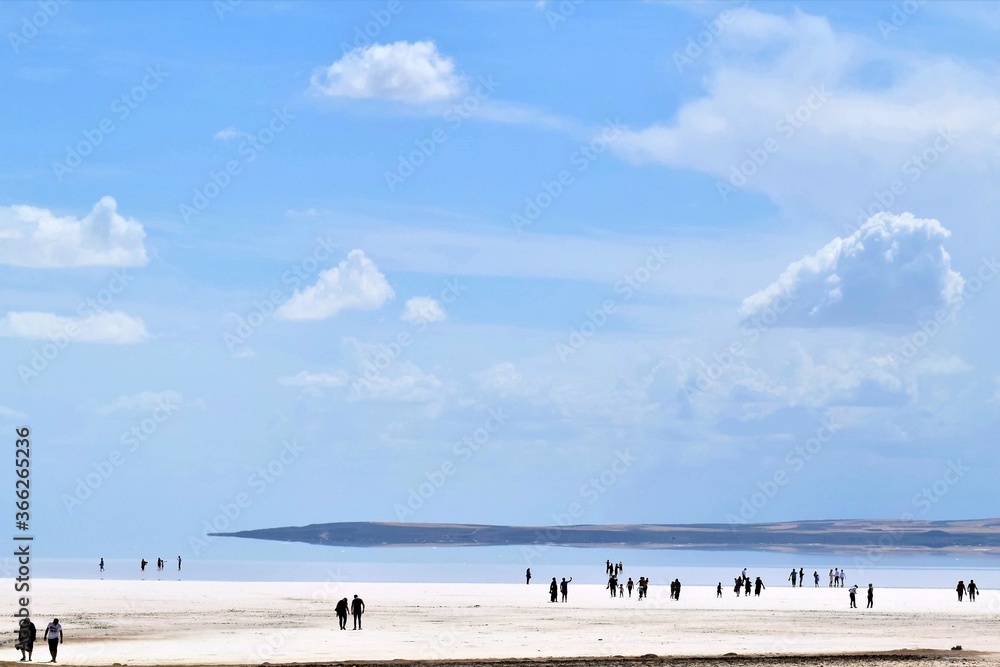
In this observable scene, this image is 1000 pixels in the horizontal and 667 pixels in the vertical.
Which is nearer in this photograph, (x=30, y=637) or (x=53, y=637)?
(x=30, y=637)

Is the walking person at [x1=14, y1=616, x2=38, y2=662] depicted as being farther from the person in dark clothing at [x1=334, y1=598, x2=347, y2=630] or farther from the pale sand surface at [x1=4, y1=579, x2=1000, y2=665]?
the person in dark clothing at [x1=334, y1=598, x2=347, y2=630]

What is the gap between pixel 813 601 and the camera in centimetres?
9688

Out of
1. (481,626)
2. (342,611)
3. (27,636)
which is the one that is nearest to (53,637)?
(27,636)

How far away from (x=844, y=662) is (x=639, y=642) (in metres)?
10.8

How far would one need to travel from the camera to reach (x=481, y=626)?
221 ft

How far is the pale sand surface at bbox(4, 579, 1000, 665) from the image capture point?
53.5m

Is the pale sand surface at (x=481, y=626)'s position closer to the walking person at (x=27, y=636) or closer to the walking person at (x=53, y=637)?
the walking person at (x=27, y=636)

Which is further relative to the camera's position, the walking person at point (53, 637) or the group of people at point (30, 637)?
the walking person at point (53, 637)

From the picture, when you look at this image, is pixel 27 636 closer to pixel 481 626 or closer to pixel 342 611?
pixel 342 611

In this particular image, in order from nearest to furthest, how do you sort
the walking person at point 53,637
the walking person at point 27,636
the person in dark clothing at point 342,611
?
the walking person at point 27,636, the walking person at point 53,637, the person in dark clothing at point 342,611

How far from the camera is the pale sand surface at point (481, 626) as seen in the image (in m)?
53.5

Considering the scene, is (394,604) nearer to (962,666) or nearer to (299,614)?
(299,614)

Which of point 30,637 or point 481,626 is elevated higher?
point 481,626

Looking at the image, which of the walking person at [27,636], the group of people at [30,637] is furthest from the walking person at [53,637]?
the walking person at [27,636]
